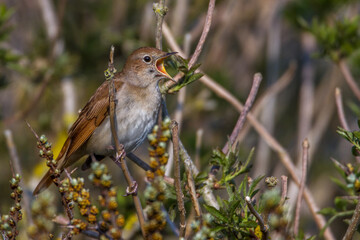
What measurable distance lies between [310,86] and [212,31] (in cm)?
146

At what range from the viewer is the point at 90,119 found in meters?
3.74

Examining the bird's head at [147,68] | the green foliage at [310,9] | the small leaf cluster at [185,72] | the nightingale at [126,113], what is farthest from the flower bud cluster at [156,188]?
the green foliage at [310,9]

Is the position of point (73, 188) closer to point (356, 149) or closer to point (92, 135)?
point (356, 149)

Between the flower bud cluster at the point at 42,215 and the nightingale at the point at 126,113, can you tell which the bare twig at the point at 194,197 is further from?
the nightingale at the point at 126,113

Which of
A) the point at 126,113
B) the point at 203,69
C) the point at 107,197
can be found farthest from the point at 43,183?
the point at 203,69

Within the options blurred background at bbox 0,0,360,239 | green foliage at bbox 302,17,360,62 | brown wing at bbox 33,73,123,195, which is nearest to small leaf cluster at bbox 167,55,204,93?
brown wing at bbox 33,73,123,195

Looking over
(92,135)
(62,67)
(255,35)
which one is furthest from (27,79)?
(255,35)

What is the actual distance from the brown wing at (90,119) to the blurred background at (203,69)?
1.14m

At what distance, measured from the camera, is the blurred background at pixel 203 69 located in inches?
204

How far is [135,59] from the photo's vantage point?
3852mm

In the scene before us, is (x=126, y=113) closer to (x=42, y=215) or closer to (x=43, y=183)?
(x=43, y=183)

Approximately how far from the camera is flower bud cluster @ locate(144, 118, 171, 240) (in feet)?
5.67

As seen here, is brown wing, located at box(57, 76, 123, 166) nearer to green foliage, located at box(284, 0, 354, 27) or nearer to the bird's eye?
the bird's eye

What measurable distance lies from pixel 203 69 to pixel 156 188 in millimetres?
3919
